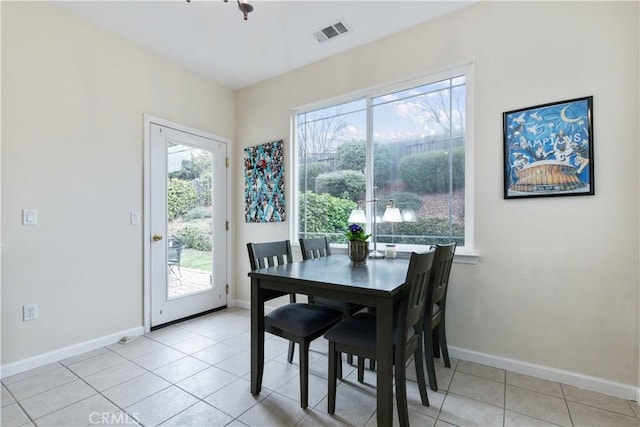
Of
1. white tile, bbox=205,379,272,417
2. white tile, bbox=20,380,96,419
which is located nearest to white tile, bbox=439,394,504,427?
white tile, bbox=205,379,272,417

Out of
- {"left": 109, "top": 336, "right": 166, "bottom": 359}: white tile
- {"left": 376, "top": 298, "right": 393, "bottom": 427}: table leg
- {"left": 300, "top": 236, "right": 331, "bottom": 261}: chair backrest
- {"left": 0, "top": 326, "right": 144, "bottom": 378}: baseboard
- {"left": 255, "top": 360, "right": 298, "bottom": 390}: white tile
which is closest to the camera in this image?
{"left": 376, "top": 298, "right": 393, "bottom": 427}: table leg

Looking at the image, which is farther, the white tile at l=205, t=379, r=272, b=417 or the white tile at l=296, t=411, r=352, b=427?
the white tile at l=205, t=379, r=272, b=417

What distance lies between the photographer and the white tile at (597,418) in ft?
5.38

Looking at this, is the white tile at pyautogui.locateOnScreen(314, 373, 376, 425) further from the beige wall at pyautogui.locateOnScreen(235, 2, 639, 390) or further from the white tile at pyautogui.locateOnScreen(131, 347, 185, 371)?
the white tile at pyautogui.locateOnScreen(131, 347, 185, 371)

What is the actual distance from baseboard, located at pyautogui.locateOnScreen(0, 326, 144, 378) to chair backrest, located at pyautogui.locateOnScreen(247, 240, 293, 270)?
1674 mm

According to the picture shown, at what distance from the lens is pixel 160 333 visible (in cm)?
300

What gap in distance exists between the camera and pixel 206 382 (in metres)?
2.06

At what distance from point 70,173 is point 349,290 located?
8.38 ft

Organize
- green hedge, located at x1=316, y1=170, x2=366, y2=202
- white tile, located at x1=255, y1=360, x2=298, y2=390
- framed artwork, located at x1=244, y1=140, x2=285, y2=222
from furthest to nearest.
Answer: framed artwork, located at x1=244, y1=140, x2=285, y2=222 < green hedge, located at x1=316, y1=170, x2=366, y2=202 < white tile, located at x1=255, y1=360, x2=298, y2=390

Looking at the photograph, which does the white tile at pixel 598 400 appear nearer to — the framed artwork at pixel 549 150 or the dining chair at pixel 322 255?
the framed artwork at pixel 549 150

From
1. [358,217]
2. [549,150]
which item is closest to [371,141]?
[358,217]

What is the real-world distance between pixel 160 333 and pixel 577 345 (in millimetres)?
3506

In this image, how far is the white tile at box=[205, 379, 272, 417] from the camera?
1772 mm

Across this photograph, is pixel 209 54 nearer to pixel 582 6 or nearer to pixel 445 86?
pixel 445 86
